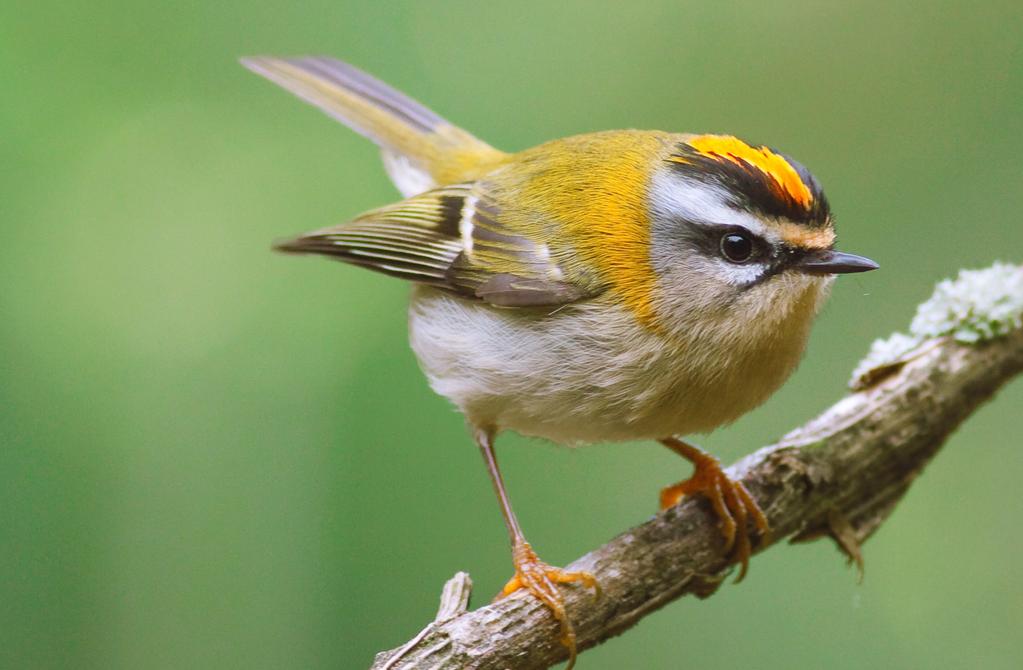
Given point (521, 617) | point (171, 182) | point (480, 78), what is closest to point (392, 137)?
Answer: point (480, 78)

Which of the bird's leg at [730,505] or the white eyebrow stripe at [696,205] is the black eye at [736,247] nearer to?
the white eyebrow stripe at [696,205]

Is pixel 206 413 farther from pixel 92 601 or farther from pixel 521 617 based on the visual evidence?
pixel 521 617

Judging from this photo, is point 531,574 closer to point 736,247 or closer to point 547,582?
point 547,582

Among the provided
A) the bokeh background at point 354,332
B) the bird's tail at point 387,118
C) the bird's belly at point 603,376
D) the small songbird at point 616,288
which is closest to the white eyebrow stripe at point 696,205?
the small songbird at point 616,288

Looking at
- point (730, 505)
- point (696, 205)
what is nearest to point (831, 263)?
point (696, 205)

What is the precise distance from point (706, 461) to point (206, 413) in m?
1.73

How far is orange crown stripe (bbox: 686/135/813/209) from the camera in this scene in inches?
90.4

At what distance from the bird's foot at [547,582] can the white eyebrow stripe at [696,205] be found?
2.94ft

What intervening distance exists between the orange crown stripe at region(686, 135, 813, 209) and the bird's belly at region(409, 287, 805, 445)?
1.22ft

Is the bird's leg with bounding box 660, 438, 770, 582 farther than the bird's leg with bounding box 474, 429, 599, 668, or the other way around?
the bird's leg with bounding box 660, 438, 770, 582

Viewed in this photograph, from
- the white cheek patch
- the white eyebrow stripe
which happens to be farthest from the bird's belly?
the white eyebrow stripe

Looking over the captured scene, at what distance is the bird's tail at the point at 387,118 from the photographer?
11.4ft

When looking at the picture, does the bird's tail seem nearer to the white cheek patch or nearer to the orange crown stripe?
the orange crown stripe

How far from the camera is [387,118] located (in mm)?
3527
